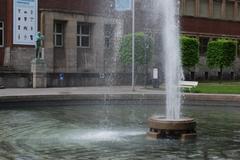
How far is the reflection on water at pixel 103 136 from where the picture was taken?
12.7 meters

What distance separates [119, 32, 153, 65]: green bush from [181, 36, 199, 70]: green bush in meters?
5.79

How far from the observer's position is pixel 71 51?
44.2 meters

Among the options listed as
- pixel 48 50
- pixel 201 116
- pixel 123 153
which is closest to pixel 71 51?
pixel 48 50

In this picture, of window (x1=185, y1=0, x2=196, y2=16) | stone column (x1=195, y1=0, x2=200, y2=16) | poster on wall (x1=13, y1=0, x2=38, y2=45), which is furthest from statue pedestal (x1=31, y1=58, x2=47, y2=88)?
stone column (x1=195, y1=0, x2=200, y2=16)

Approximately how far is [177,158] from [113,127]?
5941 mm

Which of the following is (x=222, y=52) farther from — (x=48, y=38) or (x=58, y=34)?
(x=48, y=38)

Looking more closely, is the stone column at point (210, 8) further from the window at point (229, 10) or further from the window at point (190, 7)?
the window at point (229, 10)

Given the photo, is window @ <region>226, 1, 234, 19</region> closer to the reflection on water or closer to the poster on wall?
the poster on wall

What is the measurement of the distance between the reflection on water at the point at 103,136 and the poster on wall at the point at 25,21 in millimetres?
17467

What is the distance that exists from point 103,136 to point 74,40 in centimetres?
2918

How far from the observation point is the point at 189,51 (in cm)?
4625

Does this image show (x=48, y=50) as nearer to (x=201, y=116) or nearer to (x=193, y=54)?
(x=193, y=54)

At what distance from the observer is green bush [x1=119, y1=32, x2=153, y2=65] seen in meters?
39.3

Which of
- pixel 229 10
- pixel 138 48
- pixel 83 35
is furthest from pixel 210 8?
pixel 138 48
